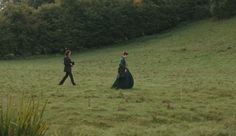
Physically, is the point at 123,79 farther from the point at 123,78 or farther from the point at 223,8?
the point at 223,8

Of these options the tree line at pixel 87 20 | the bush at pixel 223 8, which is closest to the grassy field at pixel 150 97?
the tree line at pixel 87 20

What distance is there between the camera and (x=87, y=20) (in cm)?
6341

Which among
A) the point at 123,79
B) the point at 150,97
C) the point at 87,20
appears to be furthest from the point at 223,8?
the point at 150,97

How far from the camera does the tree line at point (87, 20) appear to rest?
196 feet

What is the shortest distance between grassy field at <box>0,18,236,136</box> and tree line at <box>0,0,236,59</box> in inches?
520

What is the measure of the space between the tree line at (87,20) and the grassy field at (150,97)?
13201mm

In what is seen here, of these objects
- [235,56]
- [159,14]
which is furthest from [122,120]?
[159,14]

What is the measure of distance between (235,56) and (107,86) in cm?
1799

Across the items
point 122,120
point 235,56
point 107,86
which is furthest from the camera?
point 235,56

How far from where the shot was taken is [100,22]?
209ft

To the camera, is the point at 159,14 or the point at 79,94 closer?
the point at 79,94

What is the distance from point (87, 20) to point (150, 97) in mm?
41148

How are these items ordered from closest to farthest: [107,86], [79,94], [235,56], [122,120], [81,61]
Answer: [122,120] < [79,94] < [107,86] < [235,56] < [81,61]

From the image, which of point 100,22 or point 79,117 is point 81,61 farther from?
point 79,117
